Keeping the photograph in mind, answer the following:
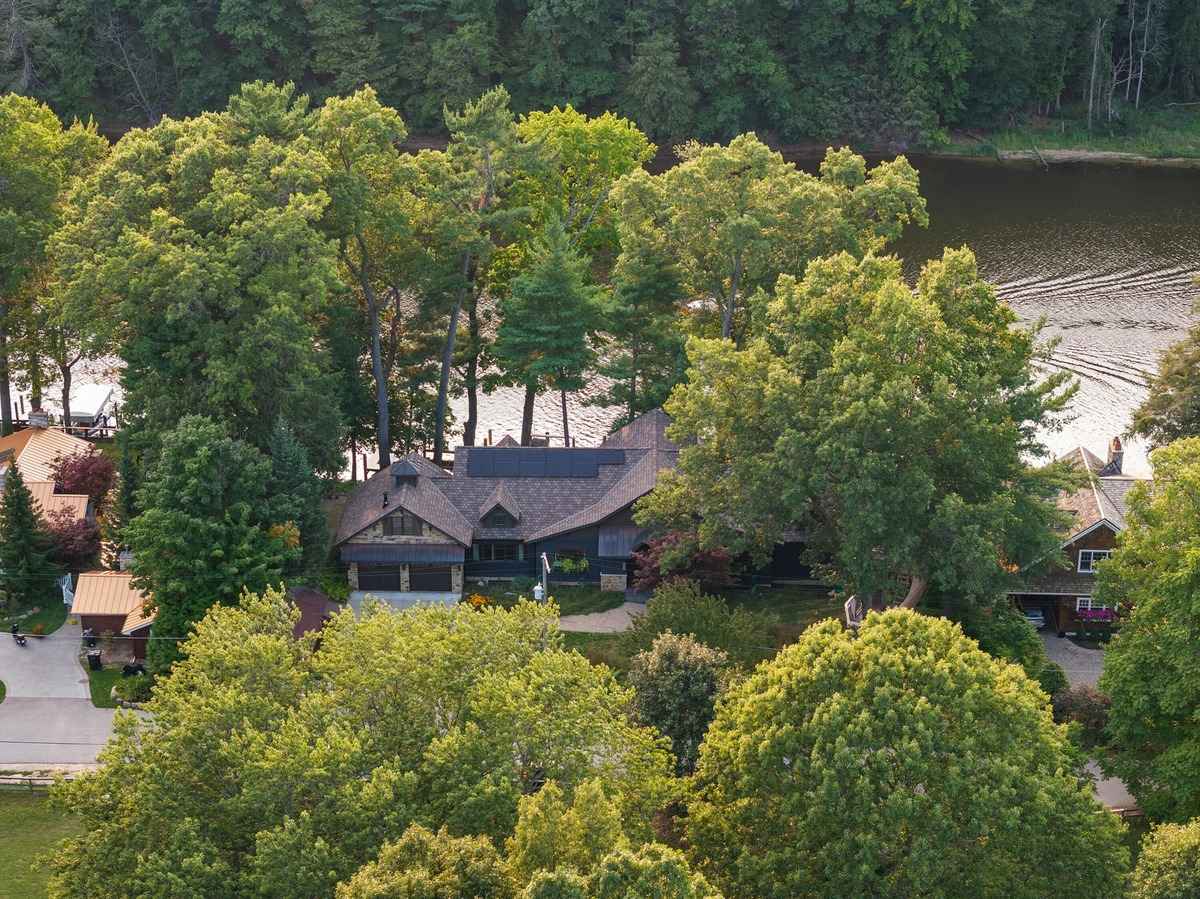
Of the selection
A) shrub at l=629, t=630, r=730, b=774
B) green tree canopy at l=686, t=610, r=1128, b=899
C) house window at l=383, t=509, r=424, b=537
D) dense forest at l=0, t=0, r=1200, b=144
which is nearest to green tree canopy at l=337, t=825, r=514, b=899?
green tree canopy at l=686, t=610, r=1128, b=899

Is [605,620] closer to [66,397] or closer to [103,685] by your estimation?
[103,685]

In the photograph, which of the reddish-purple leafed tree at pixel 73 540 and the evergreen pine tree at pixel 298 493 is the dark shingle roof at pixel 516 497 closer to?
the evergreen pine tree at pixel 298 493

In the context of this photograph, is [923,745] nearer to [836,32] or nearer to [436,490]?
[436,490]

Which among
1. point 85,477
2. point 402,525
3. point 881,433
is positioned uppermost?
point 881,433

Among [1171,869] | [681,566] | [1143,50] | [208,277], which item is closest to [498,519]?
[681,566]

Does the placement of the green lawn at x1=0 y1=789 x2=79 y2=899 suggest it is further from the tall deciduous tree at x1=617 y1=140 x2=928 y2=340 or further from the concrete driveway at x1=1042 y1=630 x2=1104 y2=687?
the concrete driveway at x1=1042 y1=630 x2=1104 y2=687

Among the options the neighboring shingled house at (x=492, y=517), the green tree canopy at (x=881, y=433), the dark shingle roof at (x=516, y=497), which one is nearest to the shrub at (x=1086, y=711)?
the green tree canopy at (x=881, y=433)
